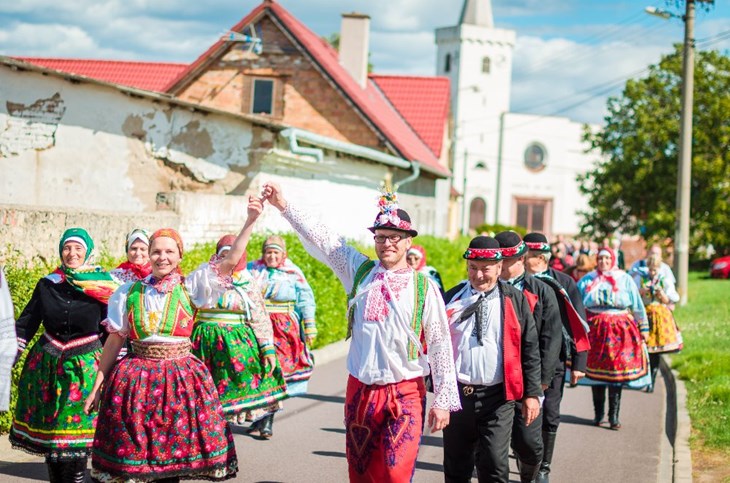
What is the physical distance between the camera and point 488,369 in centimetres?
636

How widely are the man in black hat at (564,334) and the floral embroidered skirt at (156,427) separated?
2746 millimetres

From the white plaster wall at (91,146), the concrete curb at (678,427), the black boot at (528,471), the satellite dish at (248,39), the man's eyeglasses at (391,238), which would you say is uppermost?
the satellite dish at (248,39)

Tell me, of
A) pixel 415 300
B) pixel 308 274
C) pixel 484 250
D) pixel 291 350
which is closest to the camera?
pixel 415 300

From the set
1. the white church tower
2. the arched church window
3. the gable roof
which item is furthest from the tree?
the arched church window

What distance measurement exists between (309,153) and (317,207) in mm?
2713

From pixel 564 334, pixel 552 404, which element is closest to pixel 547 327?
pixel 564 334

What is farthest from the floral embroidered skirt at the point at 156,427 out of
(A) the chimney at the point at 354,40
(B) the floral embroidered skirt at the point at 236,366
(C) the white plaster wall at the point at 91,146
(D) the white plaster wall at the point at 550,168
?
(D) the white plaster wall at the point at 550,168

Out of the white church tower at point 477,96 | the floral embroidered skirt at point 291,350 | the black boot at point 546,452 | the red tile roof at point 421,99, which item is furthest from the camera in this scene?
the white church tower at point 477,96

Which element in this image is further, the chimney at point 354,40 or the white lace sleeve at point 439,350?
the chimney at point 354,40

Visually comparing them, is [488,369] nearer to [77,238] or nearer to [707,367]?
[77,238]

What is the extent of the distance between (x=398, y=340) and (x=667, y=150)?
37.5m

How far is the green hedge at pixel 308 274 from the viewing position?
28.2ft

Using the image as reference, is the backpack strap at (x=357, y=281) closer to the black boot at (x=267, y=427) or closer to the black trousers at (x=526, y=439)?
the black trousers at (x=526, y=439)

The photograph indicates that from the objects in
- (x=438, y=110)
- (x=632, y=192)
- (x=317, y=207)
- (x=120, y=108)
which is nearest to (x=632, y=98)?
(x=632, y=192)
